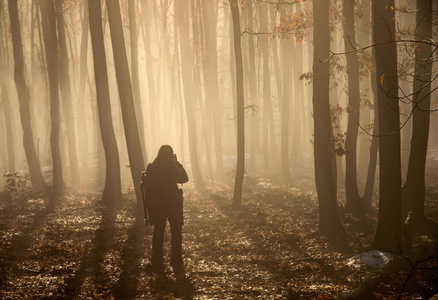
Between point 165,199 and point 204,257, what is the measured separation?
1.94 metres

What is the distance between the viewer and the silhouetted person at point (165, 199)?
7180 millimetres

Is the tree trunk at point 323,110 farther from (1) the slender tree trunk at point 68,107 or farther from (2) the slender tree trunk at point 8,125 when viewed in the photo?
(2) the slender tree trunk at point 8,125

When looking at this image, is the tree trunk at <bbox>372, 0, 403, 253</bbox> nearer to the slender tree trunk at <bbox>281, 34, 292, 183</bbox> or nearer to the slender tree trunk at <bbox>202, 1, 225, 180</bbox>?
the slender tree trunk at <bbox>281, 34, 292, 183</bbox>

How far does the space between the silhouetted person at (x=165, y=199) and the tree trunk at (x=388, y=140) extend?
3.57 meters

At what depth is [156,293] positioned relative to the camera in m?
6.11

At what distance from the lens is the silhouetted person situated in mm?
7180

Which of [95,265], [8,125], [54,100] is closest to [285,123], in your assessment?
[54,100]

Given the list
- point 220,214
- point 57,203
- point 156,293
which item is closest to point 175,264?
point 156,293

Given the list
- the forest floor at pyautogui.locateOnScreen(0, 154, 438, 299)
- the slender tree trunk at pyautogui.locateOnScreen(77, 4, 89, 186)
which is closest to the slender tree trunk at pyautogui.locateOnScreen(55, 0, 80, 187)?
the slender tree trunk at pyautogui.locateOnScreen(77, 4, 89, 186)

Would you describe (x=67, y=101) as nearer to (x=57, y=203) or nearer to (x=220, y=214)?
(x=57, y=203)

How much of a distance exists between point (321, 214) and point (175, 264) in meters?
4.00

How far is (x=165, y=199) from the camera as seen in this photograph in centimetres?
720

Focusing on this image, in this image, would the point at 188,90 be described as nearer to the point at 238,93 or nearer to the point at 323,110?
the point at 238,93

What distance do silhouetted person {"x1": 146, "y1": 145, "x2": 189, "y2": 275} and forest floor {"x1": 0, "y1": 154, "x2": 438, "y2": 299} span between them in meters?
0.37
